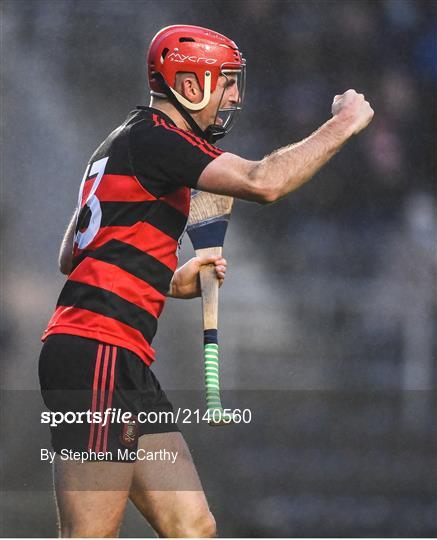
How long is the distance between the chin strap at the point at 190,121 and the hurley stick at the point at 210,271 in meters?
0.39

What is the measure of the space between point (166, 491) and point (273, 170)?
2.69ft

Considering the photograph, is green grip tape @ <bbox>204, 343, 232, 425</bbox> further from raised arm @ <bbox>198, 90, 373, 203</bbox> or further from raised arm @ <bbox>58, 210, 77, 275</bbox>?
raised arm @ <bbox>198, 90, 373, 203</bbox>

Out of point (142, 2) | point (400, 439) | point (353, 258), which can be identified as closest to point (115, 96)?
point (142, 2)

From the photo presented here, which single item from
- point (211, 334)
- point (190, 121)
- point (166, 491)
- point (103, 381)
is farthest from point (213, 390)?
point (190, 121)

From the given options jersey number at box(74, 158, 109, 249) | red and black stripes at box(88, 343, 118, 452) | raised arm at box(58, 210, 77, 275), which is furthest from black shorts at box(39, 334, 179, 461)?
raised arm at box(58, 210, 77, 275)

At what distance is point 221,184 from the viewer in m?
2.54

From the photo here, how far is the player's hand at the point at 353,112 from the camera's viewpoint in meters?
2.66

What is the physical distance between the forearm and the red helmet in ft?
1.16

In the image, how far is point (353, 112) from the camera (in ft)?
8.77

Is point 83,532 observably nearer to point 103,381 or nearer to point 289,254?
point 103,381

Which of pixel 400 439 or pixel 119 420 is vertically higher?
pixel 400 439

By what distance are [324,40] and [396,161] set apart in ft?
2.16

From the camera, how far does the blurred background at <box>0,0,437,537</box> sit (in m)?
4.86

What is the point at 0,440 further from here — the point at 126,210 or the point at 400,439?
the point at 126,210
